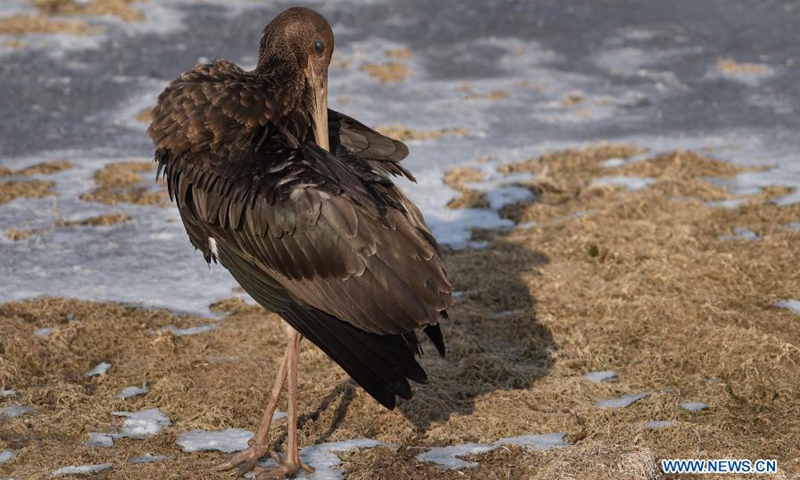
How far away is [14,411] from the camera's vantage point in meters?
5.51

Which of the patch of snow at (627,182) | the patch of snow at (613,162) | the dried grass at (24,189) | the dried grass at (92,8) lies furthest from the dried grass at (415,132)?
the dried grass at (92,8)

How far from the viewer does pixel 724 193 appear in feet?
29.7

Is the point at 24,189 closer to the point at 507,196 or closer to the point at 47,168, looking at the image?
the point at 47,168

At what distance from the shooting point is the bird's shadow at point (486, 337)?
5.85m

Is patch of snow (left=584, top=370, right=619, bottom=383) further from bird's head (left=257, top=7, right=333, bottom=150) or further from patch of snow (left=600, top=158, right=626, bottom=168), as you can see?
patch of snow (left=600, top=158, right=626, bottom=168)

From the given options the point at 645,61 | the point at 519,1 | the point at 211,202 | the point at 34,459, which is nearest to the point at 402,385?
the point at 211,202

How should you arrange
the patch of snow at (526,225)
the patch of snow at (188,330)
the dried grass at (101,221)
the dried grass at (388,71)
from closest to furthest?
the patch of snow at (188,330)
the dried grass at (101,221)
the patch of snow at (526,225)
the dried grass at (388,71)

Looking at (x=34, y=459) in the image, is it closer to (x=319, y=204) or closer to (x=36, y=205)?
(x=319, y=204)

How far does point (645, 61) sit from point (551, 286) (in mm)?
6957

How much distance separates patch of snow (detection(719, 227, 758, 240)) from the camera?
8.12 meters

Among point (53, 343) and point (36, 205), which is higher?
point (36, 205)

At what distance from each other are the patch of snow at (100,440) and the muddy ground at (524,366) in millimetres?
45

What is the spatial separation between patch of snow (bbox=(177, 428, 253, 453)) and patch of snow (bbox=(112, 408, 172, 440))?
168 millimetres

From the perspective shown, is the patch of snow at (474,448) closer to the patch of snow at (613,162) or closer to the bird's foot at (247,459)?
the bird's foot at (247,459)
